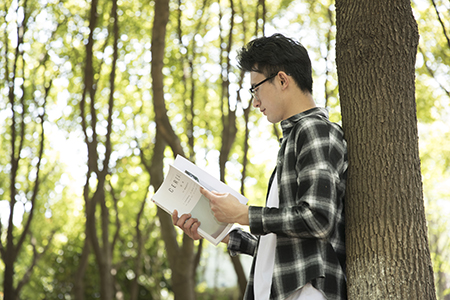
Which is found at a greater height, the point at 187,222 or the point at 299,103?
the point at 299,103

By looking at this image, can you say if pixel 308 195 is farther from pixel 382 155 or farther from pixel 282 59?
pixel 282 59

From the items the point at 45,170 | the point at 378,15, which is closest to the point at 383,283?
the point at 378,15

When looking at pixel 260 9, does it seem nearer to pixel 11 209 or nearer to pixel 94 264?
pixel 11 209

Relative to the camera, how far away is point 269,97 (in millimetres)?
2076

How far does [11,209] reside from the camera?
855 centimetres

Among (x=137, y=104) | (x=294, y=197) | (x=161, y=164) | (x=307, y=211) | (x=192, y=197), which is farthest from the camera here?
(x=137, y=104)

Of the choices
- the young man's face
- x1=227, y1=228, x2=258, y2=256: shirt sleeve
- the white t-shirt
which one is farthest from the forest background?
the white t-shirt

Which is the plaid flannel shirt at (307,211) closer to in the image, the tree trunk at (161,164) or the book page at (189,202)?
the book page at (189,202)

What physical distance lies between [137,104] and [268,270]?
9196 mm

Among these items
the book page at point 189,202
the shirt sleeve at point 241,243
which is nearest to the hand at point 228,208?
the book page at point 189,202

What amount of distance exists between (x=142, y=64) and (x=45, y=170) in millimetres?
4939

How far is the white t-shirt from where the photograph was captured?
1.75 meters

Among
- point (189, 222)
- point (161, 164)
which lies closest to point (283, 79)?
point (189, 222)

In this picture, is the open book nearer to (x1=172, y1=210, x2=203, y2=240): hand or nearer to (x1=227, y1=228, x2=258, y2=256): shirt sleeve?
(x1=172, y1=210, x2=203, y2=240): hand
